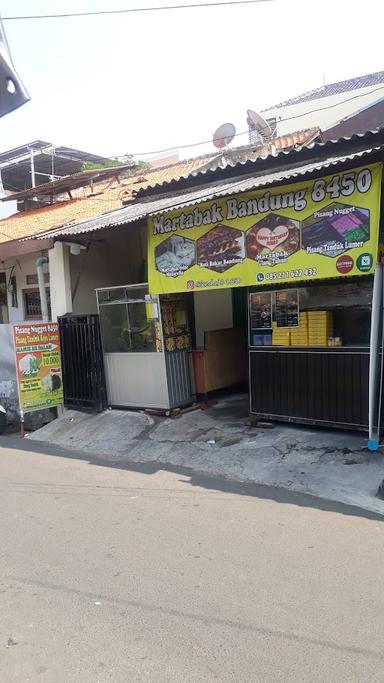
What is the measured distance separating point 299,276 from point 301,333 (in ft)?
3.62

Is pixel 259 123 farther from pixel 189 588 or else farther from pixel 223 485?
pixel 189 588

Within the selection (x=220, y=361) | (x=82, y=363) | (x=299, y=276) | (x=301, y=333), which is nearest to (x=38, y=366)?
(x=82, y=363)

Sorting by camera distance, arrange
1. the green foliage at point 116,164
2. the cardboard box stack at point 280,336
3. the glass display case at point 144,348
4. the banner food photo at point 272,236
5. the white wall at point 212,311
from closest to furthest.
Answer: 1. the banner food photo at point 272,236
2. the cardboard box stack at point 280,336
3. the glass display case at point 144,348
4. the white wall at point 212,311
5. the green foliage at point 116,164

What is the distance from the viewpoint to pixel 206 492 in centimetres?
564

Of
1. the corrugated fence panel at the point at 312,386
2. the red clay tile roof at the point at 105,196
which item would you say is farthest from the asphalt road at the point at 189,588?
the red clay tile roof at the point at 105,196

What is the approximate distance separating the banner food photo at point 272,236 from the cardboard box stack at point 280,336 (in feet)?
3.16

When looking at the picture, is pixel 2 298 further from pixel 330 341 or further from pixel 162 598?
pixel 162 598

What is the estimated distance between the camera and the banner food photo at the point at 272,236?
6.00 meters

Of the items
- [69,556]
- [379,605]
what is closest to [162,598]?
[69,556]

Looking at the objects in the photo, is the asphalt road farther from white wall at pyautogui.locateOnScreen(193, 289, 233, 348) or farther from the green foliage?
the green foliage

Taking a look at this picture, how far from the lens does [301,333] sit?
731 cm

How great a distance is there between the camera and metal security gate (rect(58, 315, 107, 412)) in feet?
31.4

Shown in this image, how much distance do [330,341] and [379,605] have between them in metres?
4.13

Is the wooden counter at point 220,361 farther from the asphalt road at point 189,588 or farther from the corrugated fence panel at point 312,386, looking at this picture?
the asphalt road at point 189,588
